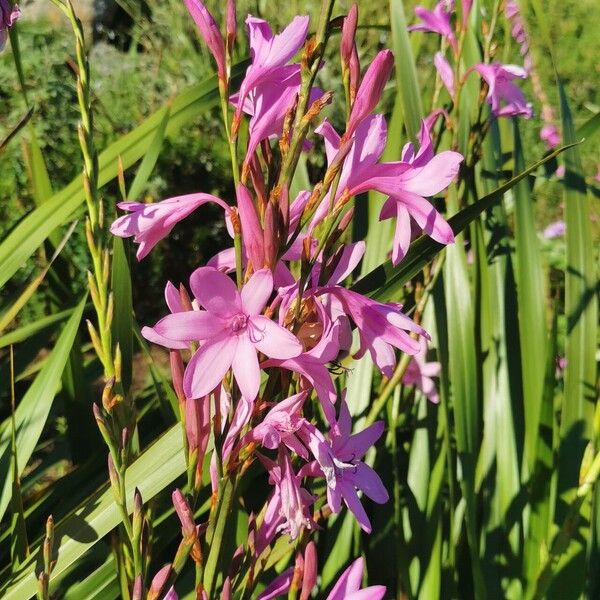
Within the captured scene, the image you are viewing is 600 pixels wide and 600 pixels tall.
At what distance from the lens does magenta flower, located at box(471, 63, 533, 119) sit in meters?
1.20

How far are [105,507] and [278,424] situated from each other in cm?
31

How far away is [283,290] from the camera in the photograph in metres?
0.57

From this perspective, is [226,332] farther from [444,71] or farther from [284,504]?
[444,71]

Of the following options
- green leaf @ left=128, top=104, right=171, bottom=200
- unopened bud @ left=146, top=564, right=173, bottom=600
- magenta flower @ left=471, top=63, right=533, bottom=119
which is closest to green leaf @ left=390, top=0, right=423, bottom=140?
magenta flower @ left=471, top=63, right=533, bottom=119

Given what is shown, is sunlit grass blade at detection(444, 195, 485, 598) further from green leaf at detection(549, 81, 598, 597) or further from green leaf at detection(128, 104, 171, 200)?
green leaf at detection(128, 104, 171, 200)

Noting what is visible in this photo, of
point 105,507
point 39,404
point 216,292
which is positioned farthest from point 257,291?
point 39,404

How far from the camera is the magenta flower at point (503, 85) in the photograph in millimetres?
1201

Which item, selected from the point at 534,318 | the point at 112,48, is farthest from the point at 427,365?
the point at 112,48

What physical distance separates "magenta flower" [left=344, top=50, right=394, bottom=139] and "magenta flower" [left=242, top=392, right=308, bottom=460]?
0.21 meters

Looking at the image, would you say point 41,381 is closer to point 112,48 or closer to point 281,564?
point 281,564

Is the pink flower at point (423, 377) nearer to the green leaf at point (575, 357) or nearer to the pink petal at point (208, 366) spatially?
the green leaf at point (575, 357)

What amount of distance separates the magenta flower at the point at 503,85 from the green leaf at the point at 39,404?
2.45ft

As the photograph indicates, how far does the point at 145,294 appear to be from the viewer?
3354mm

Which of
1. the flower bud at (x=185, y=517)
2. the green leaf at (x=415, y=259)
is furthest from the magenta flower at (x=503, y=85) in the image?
the flower bud at (x=185, y=517)
